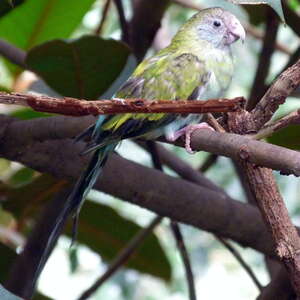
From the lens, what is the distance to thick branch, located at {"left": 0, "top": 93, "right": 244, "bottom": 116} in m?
0.76

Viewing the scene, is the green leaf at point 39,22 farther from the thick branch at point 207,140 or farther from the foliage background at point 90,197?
the thick branch at point 207,140

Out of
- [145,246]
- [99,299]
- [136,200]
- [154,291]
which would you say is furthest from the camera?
[154,291]

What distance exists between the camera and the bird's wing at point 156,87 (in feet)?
3.87

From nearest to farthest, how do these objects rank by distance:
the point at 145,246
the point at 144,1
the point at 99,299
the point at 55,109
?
the point at 55,109
the point at 144,1
the point at 145,246
the point at 99,299

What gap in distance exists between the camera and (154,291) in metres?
2.94

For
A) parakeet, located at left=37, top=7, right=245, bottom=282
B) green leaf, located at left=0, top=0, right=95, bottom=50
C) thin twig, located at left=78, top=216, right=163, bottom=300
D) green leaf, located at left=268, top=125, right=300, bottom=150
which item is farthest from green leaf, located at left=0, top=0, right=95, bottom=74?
green leaf, located at left=268, top=125, right=300, bottom=150

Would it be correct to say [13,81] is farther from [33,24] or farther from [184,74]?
[184,74]

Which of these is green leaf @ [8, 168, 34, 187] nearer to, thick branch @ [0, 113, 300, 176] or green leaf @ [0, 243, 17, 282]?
green leaf @ [0, 243, 17, 282]

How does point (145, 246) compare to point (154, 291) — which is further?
point (154, 291)

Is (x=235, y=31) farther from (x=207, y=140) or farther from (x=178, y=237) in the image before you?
(x=207, y=140)

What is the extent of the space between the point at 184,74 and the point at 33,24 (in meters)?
0.49

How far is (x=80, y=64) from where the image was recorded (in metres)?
1.39

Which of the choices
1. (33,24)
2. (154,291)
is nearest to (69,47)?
(33,24)

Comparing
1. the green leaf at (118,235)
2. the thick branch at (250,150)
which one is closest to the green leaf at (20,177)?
the green leaf at (118,235)
